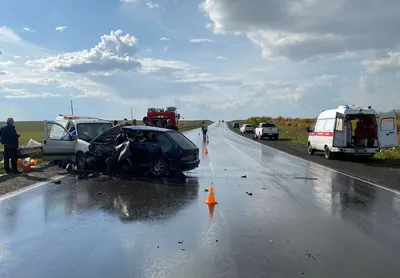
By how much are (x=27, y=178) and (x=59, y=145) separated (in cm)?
222

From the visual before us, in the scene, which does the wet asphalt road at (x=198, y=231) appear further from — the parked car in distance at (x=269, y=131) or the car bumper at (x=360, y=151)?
the parked car in distance at (x=269, y=131)

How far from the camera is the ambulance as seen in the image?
62.1ft

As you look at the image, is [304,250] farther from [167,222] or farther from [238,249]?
[167,222]

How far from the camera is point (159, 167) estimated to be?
13297 mm

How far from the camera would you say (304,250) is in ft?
19.0

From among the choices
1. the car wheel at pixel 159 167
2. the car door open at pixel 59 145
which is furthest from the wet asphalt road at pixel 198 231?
the car door open at pixel 59 145

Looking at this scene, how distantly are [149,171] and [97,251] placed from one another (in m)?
7.64

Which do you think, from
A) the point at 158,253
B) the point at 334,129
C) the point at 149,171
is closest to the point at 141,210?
the point at 158,253

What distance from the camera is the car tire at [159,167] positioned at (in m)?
13.3

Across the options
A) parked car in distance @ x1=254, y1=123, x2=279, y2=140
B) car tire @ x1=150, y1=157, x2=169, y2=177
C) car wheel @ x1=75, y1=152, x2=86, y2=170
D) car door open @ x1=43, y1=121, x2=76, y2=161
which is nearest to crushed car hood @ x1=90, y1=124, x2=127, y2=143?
car wheel @ x1=75, y1=152, x2=86, y2=170

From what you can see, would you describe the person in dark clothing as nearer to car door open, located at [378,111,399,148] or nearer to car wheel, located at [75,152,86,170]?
car wheel, located at [75,152,86,170]

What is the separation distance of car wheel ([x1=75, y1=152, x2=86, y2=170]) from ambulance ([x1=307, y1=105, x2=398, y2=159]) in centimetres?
1164

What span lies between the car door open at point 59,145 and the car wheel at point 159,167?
3.62 m

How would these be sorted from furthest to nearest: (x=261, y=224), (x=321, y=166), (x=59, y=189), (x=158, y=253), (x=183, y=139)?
(x=321, y=166), (x=183, y=139), (x=59, y=189), (x=261, y=224), (x=158, y=253)
